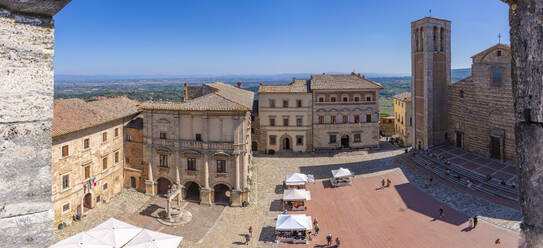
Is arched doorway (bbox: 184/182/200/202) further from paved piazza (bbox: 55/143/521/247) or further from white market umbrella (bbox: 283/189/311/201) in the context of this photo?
white market umbrella (bbox: 283/189/311/201)

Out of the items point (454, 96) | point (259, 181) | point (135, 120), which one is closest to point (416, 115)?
point (454, 96)

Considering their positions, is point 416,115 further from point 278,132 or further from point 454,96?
point 278,132

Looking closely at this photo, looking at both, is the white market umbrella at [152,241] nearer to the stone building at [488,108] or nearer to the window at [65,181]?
the window at [65,181]

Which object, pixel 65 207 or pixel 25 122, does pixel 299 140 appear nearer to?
pixel 65 207

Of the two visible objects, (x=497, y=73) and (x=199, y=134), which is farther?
(x=497, y=73)

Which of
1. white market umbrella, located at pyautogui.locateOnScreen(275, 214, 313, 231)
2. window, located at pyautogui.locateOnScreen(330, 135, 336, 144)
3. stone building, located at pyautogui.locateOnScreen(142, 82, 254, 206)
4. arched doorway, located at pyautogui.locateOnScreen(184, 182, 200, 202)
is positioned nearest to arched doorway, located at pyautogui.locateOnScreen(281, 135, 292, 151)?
window, located at pyautogui.locateOnScreen(330, 135, 336, 144)

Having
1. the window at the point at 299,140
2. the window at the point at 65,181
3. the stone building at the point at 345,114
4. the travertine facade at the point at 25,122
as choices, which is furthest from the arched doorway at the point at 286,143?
the travertine facade at the point at 25,122
